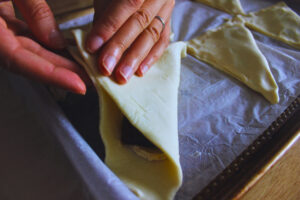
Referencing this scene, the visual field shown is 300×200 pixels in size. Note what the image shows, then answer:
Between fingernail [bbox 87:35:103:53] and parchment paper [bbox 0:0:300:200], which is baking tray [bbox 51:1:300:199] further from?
fingernail [bbox 87:35:103:53]

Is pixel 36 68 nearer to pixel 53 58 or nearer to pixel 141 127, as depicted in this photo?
pixel 53 58

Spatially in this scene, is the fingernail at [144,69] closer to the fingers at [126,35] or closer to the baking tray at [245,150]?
the fingers at [126,35]

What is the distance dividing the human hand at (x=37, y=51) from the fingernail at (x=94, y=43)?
0.05m

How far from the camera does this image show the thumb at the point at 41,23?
1.70 ft

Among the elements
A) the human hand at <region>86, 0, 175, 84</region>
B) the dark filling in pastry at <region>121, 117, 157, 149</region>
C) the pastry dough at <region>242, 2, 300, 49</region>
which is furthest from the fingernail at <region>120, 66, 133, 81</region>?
the pastry dough at <region>242, 2, 300, 49</region>

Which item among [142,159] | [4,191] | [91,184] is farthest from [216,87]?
[4,191]

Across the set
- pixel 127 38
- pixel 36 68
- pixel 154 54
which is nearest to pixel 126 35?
pixel 127 38

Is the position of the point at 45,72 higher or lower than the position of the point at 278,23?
higher

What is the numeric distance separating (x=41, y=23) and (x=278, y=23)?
913 millimetres

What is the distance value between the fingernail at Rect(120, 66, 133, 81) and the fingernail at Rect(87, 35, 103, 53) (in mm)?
76

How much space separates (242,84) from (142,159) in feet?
1.43

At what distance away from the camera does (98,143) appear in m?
0.56

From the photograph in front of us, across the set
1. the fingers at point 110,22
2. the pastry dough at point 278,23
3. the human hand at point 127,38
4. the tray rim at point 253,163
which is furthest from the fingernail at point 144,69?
the pastry dough at point 278,23

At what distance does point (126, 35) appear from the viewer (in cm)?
53
